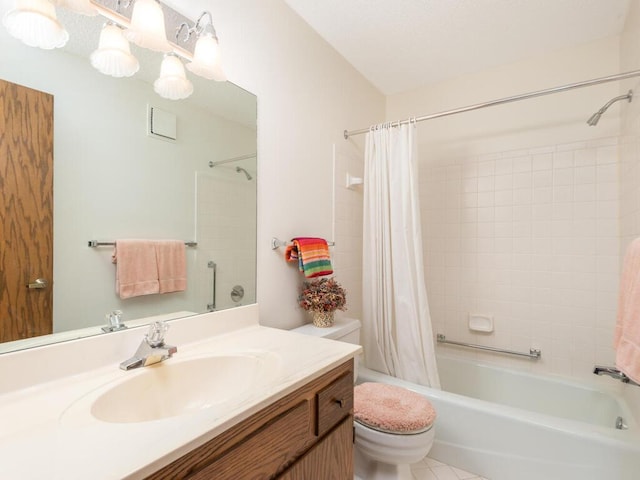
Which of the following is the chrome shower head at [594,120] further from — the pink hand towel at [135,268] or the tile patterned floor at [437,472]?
the pink hand towel at [135,268]

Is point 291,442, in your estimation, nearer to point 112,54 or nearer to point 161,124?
point 161,124

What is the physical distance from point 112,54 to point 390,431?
160cm

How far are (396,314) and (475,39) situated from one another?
1.70 metres

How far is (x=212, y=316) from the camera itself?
3.99 feet

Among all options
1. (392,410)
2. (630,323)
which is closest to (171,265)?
(392,410)

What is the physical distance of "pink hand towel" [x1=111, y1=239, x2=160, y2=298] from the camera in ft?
3.29

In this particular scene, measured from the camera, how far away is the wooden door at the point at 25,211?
78 centimetres

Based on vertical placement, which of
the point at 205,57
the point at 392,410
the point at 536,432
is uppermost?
the point at 205,57

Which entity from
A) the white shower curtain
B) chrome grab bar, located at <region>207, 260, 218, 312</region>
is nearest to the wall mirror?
chrome grab bar, located at <region>207, 260, 218, 312</region>

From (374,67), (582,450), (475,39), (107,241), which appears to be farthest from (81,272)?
(475,39)

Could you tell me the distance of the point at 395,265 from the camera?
6.18 feet

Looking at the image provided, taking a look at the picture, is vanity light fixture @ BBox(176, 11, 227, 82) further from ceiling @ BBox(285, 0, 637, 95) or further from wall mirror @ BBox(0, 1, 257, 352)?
ceiling @ BBox(285, 0, 637, 95)

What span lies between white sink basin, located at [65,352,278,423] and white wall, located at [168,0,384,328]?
53cm

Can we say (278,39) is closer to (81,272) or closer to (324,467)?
(81,272)
